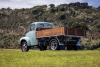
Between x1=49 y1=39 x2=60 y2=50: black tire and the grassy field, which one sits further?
x1=49 y1=39 x2=60 y2=50: black tire

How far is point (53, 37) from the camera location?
12.1 metres

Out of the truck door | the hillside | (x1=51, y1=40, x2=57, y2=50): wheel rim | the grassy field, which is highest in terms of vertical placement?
the hillside

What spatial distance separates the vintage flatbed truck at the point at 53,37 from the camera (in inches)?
453

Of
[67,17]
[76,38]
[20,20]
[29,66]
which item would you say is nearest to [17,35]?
[20,20]

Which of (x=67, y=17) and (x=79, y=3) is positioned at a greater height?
(x=79, y=3)

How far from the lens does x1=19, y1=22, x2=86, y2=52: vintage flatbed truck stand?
37.8 ft

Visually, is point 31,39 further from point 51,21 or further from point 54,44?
point 51,21

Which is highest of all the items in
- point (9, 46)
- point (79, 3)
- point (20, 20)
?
point (79, 3)

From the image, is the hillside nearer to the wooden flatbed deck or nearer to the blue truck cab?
the blue truck cab

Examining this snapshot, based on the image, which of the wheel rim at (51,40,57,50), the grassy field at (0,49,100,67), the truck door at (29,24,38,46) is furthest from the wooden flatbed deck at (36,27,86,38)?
the grassy field at (0,49,100,67)

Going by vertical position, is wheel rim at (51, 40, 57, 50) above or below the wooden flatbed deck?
below

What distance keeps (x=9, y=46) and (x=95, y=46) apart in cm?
1627

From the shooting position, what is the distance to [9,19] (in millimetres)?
48750

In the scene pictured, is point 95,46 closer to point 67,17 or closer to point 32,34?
point 32,34
